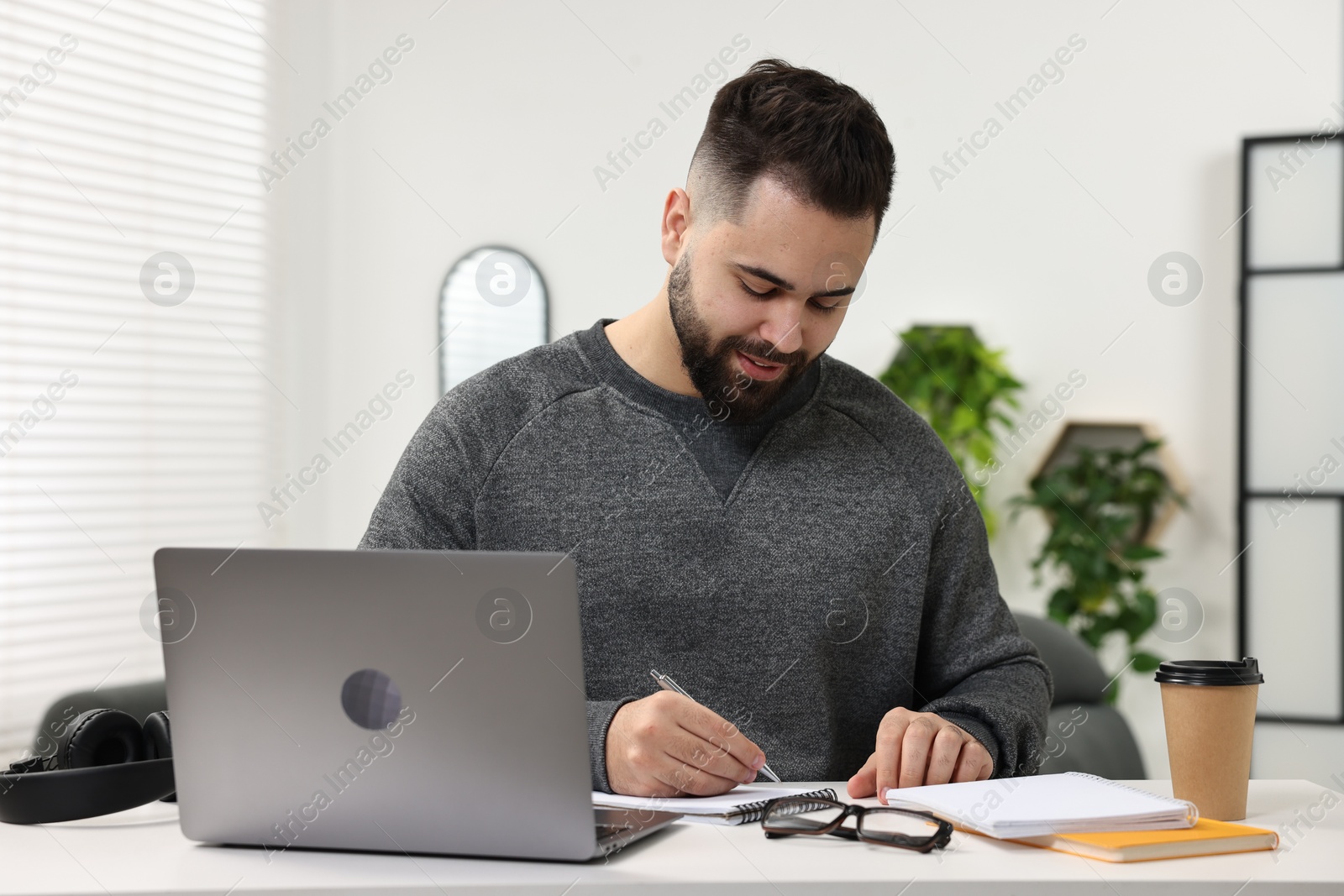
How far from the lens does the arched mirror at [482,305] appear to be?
3.46 m

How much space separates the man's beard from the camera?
1.46 m

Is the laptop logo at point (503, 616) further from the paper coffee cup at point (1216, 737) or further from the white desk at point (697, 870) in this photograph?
the paper coffee cup at point (1216, 737)

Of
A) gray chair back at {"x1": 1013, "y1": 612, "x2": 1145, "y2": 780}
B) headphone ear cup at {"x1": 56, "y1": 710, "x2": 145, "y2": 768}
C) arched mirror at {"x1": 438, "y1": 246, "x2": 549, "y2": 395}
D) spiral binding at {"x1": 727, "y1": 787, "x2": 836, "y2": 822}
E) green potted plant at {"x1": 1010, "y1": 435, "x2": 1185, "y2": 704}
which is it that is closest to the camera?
spiral binding at {"x1": 727, "y1": 787, "x2": 836, "y2": 822}

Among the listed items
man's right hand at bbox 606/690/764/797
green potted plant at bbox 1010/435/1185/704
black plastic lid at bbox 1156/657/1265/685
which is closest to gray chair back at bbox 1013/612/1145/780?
green potted plant at bbox 1010/435/1185/704

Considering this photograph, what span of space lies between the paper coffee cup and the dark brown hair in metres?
0.65

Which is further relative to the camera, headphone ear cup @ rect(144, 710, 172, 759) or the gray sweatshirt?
the gray sweatshirt

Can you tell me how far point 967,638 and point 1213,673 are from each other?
48 centimetres

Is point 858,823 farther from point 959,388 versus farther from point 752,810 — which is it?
point 959,388

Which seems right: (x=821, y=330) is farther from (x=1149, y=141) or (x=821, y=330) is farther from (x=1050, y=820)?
(x=1149, y=141)

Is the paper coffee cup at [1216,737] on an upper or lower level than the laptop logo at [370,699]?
lower

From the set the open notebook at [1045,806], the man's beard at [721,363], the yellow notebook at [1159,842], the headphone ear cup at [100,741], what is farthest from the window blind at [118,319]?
the yellow notebook at [1159,842]

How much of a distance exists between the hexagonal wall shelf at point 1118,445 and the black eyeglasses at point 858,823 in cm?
243

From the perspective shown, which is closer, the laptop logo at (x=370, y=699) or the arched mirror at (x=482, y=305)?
the laptop logo at (x=370, y=699)

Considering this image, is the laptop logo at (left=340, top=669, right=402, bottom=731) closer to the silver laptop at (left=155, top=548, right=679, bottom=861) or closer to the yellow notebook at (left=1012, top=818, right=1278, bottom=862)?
the silver laptop at (left=155, top=548, right=679, bottom=861)
